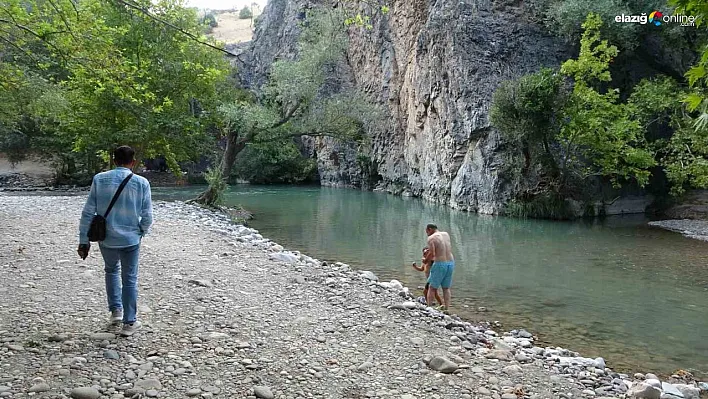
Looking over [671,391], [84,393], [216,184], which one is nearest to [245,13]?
[216,184]

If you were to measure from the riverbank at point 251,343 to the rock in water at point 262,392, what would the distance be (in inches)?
0.4

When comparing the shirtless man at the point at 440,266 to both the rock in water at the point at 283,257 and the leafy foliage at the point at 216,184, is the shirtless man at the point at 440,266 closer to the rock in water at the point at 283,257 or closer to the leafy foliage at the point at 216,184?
the rock in water at the point at 283,257

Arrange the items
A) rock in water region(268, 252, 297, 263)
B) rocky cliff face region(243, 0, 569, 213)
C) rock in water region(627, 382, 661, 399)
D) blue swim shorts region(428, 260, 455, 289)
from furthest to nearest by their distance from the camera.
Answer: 1. rocky cliff face region(243, 0, 569, 213)
2. rock in water region(268, 252, 297, 263)
3. blue swim shorts region(428, 260, 455, 289)
4. rock in water region(627, 382, 661, 399)

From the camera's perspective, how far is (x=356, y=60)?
47719mm

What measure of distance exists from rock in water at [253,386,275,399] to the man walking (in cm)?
161

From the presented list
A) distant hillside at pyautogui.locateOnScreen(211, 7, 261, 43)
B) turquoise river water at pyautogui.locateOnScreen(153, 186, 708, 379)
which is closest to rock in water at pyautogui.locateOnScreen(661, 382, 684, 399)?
turquoise river water at pyautogui.locateOnScreen(153, 186, 708, 379)

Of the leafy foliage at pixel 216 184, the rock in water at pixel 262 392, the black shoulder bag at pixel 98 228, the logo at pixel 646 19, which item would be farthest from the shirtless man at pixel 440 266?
the logo at pixel 646 19

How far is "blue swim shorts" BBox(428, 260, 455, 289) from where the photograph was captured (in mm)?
9117

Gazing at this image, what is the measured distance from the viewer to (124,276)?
16.6 ft

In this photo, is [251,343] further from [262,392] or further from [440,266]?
[440,266]

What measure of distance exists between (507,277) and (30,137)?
117 feet

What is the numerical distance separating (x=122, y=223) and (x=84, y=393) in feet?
5.56

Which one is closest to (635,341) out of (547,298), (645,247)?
(547,298)

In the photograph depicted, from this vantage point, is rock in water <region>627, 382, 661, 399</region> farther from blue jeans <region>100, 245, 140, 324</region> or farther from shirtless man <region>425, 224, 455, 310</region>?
blue jeans <region>100, 245, 140, 324</region>
